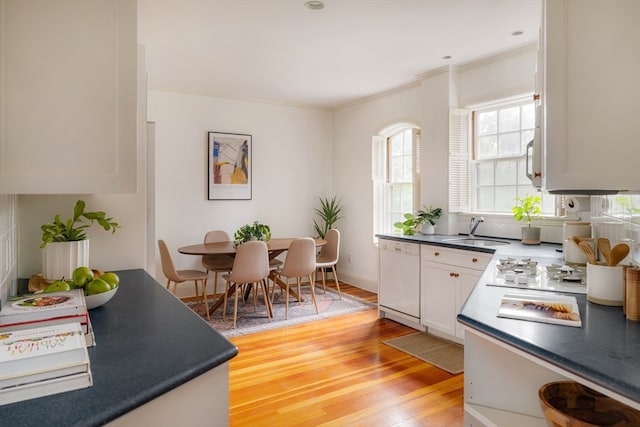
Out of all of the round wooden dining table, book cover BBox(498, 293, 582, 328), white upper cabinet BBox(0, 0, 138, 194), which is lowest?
the round wooden dining table

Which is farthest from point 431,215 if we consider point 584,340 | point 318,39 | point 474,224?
point 584,340

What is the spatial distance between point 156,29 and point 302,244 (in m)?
2.40

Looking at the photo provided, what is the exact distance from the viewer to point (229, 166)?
554 cm

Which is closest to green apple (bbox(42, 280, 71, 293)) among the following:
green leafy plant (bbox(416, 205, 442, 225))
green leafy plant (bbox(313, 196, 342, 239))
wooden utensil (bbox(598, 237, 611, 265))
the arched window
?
wooden utensil (bbox(598, 237, 611, 265))

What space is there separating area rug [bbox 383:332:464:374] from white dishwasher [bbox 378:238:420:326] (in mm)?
230

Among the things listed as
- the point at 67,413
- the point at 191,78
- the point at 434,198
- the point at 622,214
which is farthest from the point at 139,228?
the point at 434,198

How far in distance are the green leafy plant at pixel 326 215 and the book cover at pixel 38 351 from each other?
201 inches

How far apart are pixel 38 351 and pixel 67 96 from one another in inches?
33.6

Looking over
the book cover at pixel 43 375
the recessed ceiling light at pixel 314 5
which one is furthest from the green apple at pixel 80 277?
the recessed ceiling light at pixel 314 5

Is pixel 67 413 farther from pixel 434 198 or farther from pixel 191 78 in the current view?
pixel 191 78

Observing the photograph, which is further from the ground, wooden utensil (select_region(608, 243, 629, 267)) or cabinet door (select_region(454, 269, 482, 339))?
wooden utensil (select_region(608, 243, 629, 267))

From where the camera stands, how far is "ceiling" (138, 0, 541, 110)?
2.91 metres

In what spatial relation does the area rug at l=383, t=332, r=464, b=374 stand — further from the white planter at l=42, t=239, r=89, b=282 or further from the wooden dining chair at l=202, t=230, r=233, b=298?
the white planter at l=42, t=239, r=89, b=282

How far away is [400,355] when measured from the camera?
3393mm
